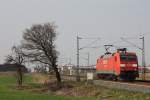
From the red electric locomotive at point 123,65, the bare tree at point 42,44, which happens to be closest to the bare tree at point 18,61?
the bare tree at point 42,44

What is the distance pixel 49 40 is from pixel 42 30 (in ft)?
7.38

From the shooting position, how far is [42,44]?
72938 mm

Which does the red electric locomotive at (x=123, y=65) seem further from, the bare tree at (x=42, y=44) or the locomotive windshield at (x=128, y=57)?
the bare tree at (x=42, y=44)

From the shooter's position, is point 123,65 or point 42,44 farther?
point 42,44

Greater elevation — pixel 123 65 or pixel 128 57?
pixel 128 57

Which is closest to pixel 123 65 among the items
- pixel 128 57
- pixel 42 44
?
pixel 128 57

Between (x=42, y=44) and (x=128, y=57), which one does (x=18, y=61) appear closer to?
(x=42, y=44)

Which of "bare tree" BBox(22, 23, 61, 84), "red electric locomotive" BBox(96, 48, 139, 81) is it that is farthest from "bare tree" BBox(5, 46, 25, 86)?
"red electric locomotive" BBox(96, 48, 139, 81)

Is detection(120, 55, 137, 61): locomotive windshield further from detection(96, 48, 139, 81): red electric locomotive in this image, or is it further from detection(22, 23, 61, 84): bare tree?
detection(22, 23, 61, 84): bare tree

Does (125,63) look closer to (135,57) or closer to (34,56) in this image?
(135,57)

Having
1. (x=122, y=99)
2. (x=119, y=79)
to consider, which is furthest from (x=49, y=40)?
(x=122, y=99)

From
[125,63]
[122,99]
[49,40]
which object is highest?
[49,40]

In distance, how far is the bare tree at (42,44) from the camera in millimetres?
72250

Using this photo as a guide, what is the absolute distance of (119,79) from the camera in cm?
5238
